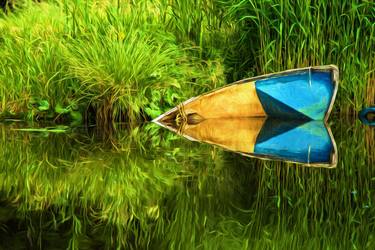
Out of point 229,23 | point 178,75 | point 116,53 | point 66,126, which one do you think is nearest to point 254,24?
point 229,23

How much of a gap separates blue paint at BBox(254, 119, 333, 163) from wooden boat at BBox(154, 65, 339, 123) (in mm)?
168

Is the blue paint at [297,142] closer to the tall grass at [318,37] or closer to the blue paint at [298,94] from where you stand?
the blue paint at [298,94]

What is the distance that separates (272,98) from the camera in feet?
22.9

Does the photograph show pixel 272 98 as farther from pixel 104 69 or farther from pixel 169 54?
pixel 104 69

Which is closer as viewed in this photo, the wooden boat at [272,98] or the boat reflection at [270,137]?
the boat reflection at [270,137]

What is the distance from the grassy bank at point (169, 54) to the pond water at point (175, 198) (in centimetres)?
127

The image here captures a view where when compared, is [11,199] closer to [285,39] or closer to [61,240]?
[61,240]

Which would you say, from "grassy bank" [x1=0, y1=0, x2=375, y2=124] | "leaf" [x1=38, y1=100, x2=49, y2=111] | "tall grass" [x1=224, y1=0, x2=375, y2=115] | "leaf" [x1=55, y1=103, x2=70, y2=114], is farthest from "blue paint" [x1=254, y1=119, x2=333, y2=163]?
"leaf" [x1=38, y1=100, x2=49, y2=111]

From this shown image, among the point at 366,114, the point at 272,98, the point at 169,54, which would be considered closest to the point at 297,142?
the point at 272,98

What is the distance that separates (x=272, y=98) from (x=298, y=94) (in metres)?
0.25

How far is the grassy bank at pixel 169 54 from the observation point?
22.4 ft

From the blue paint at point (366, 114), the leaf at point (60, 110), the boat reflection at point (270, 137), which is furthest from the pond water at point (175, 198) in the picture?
the blue paint at point (366, 114)

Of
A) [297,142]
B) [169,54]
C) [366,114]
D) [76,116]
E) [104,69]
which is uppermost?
[169,54]

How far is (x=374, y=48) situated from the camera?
7.18 m
